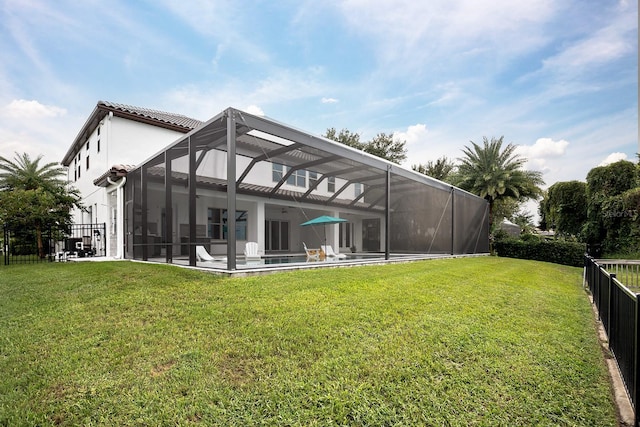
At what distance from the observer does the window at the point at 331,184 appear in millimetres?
13242

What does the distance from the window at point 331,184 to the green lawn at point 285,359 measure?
7.89m

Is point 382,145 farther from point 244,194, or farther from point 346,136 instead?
point 244,194

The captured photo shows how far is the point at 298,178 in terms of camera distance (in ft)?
41.4

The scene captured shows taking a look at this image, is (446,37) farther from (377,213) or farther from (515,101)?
(377,213)

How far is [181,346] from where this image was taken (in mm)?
3457

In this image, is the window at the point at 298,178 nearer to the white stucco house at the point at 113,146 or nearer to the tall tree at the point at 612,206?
the white stucco house at the point at 113,146

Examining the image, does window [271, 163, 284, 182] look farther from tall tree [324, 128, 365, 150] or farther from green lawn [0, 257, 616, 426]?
tall tree [324, 128, 365, 150]

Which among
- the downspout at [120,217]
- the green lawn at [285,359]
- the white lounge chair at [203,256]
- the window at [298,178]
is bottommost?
the green lawn at [285,359]

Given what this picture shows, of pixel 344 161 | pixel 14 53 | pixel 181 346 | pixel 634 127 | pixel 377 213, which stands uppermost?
pixel 14 53

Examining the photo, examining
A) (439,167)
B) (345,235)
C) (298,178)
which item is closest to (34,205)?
(298,178)

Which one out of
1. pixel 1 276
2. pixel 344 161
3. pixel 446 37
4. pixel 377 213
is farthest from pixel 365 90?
pixel 1 276

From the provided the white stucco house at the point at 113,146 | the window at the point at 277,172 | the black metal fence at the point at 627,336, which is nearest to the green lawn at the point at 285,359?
the black metal fence at the point at 627,336

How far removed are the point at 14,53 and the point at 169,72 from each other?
5.12 meters

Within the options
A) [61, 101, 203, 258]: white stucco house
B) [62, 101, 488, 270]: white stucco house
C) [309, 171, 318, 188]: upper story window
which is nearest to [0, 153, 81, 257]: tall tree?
[61, 101, 203, 258]: white stucco house
